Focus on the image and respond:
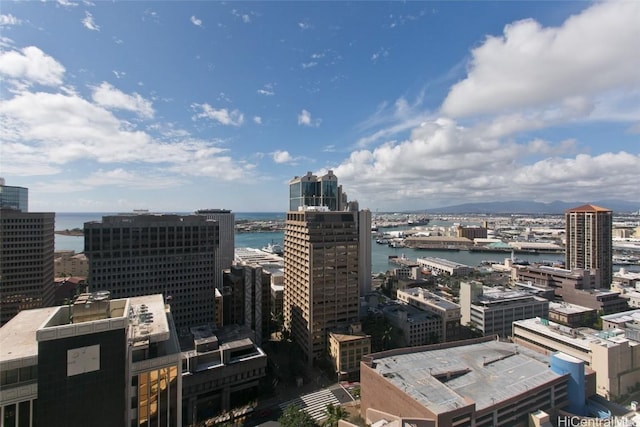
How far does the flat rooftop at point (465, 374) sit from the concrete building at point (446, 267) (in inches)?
1405

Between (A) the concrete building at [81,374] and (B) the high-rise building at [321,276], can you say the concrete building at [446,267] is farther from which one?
(A) the concrete building at [81,374]

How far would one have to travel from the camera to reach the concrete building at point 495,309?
89.2 feet

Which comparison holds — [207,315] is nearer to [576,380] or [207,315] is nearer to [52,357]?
[52,357]

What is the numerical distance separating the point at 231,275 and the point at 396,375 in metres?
17.2

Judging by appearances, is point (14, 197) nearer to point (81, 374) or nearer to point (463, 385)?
point (81, 374)

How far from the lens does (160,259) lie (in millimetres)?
24469

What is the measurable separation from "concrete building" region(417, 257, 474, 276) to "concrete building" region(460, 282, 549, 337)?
22502mm

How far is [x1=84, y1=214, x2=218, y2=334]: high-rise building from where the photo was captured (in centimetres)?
2280

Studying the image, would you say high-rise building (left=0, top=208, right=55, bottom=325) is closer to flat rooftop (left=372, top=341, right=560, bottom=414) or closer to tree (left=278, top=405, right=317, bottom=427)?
tree (left=278, top=405, right=317, bottom=427)

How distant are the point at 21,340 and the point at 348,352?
15973 millimetres

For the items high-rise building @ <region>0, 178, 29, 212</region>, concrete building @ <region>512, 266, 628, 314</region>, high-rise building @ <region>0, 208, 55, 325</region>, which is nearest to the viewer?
high-rise building @ <region>0, 208, 55, 325</region>

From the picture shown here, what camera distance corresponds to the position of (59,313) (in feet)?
31.8

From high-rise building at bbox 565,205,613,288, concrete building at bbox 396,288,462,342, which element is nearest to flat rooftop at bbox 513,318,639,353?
concrete building at bbox 396,288,462,342

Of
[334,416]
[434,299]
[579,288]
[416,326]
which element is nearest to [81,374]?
[334,416]
